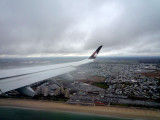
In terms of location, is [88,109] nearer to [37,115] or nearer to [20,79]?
[37,115]

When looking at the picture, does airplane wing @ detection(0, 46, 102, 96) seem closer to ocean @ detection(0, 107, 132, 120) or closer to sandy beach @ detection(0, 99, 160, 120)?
ocean @ detection(0, 107, 132, 120)

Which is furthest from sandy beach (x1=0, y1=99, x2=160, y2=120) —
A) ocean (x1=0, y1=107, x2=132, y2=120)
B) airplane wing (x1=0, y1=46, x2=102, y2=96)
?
airplane wing (x1=0, y1=46, x2=102, y2=96)

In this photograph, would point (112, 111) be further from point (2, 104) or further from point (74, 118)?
point (2, 104)

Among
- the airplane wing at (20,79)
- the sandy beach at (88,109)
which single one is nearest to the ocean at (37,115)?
the sandy beach at (88,109)

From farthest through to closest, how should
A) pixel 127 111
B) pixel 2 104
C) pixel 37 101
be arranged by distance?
pixel 37 101 → pixel 2 104 → pixel 127 111

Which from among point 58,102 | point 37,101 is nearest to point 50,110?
point 58,102
